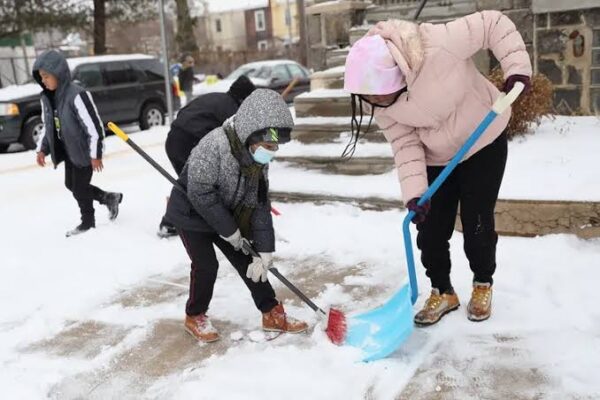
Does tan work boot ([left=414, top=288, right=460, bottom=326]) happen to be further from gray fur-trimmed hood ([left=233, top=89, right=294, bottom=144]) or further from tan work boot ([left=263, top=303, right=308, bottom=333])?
gray fur-trimmed hood ([left=233, top=89, right=294, bottom=144])

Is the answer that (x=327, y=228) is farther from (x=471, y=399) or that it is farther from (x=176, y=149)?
(x=471, y=399)

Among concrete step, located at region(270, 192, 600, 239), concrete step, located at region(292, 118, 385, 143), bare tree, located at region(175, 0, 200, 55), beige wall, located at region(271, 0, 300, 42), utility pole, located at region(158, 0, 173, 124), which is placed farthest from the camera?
beige wall, located at region(271, 0, 300, 42)

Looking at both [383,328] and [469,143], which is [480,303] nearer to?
[383,328]

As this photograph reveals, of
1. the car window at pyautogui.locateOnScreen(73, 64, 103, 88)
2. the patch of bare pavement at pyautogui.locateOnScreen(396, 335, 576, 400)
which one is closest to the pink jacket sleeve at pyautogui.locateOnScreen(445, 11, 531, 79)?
the patch of bare pavement at pyautogui.locateOnScreen(396, 335, 576, 400)

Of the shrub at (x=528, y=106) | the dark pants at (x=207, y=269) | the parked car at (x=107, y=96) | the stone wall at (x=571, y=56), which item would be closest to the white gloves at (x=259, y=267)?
the dark pants at (x=207, y=269)

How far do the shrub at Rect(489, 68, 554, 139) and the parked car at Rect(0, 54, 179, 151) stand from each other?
7.86 m

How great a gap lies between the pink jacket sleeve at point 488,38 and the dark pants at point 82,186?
11.4ft

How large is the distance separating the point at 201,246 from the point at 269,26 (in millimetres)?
53936

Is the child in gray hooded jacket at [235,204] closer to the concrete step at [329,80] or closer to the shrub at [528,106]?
the shrub at [528,106]

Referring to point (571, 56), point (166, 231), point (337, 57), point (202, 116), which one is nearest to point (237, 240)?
point (202, 116)

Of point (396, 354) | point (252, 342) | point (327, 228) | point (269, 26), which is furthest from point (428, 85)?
point (269, 26)

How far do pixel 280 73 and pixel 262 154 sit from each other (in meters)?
12.1

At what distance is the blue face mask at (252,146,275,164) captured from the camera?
9.34ft

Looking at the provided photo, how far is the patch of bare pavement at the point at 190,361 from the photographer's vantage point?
104 inches
